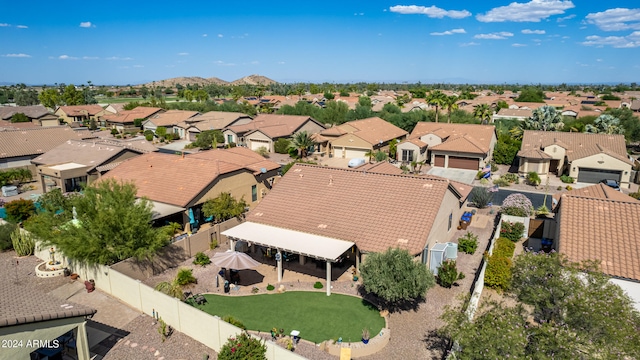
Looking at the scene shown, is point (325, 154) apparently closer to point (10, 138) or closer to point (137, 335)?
point (10, 138)

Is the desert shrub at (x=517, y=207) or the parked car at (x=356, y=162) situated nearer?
the desert shrub at (x=517, y=207)

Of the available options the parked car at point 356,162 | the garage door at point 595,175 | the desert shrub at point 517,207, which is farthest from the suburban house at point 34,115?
the garage door at point 595,175

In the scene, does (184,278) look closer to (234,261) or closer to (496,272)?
(234,261)

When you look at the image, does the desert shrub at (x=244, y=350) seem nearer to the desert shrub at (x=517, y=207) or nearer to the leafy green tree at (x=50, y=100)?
the desert shrub at (x=517, y=207)

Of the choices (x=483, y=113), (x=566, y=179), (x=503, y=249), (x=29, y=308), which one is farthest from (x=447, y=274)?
(x=483, y=113)

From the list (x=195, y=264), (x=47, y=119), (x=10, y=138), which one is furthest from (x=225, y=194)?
(x=47, y=119)

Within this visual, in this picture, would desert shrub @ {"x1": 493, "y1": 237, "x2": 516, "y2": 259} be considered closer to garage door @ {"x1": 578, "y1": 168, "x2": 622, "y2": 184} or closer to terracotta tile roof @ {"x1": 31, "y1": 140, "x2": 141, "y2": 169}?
garage door @ {"x1": 578, "y1": 168, "x2": 622, "y2": 184}
